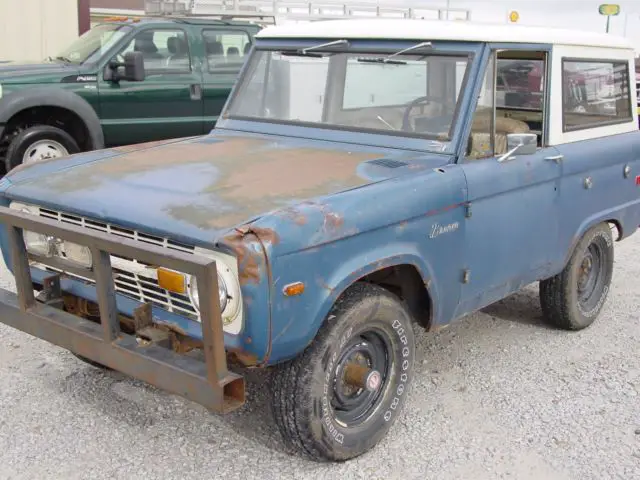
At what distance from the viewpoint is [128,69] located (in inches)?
319

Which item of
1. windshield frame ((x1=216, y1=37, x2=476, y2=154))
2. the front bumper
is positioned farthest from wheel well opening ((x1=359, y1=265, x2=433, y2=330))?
the front bumper

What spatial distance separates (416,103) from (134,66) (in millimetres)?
4816

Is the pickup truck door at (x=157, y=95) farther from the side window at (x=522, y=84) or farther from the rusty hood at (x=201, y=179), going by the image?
the side window at (x=522, y=84)

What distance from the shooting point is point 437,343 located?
4.73m

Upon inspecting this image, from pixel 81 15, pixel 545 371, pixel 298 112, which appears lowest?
pixel 545 371

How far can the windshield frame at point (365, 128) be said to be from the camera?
382 cm

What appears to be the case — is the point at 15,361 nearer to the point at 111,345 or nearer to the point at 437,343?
the point at 111,345

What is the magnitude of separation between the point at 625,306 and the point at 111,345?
3.90 meters

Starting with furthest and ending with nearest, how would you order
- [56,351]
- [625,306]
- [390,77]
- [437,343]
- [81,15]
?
1. [81,15]
2. [625,306]
3. [437,343]
4. [56,351]
5. [390,77]

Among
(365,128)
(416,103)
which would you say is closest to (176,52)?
(365,128)

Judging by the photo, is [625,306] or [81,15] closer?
[625,306]

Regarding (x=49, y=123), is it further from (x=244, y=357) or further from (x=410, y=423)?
(x=244, y=357)

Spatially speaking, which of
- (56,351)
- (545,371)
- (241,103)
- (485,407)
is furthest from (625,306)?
(56,351)

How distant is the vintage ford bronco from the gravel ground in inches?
11.4
